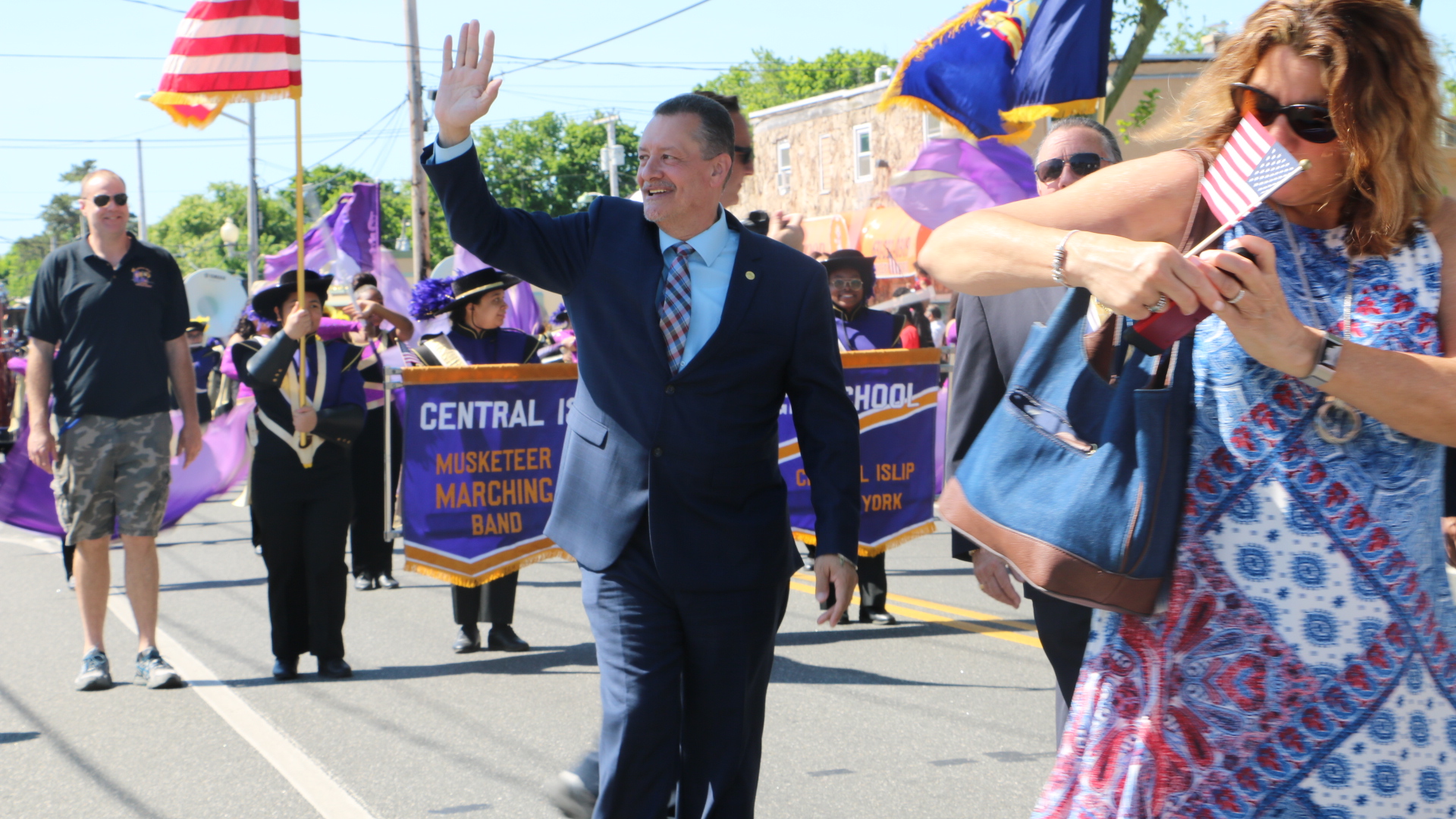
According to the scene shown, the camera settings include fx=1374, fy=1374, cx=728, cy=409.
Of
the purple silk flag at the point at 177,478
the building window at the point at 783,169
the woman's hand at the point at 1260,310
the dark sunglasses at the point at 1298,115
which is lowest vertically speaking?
the purple silk flag at the point at 177,478

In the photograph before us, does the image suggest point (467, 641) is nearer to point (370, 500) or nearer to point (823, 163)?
point (370, 500)

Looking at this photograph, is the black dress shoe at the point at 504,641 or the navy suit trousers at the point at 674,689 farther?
the black dress shoe at the point at 504,641

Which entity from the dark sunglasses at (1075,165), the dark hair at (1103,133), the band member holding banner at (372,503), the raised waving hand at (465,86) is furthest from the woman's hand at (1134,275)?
the band member holding banner at (372,503)

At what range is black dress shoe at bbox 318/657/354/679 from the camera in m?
6.72

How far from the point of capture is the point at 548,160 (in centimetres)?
8944

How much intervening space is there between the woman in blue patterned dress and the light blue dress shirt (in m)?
1.44

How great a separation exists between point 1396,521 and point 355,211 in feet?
52.5

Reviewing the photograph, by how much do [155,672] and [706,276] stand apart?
4346mm

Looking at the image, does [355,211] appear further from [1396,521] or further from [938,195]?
[1396,521]

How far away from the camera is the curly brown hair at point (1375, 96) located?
2002 millimetres

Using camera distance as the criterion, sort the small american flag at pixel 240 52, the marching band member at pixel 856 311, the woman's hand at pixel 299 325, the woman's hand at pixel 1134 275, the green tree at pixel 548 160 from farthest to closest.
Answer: the green tree at pixel 548 160
the marching band member at pixel 856 311
the small american flag at pixel 240 52
the woman's hand at pixel 299 325
the woman's hand at pixel 1134 275

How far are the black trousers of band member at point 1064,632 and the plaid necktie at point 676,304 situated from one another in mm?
1043

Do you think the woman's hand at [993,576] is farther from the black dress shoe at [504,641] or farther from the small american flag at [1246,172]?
the black dress shoe at [504,641]

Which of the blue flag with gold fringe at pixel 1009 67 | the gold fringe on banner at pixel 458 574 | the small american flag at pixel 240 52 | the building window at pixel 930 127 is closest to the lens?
the small american flag at pixel 240 52
